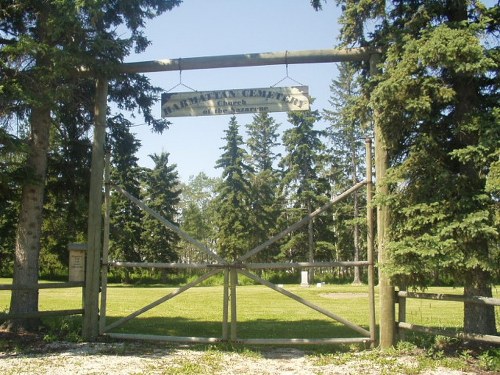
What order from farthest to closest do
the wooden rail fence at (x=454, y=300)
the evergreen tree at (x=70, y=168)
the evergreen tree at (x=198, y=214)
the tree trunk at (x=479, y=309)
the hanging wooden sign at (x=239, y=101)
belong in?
the evergreen tree at (x=198, y=214)
the evergreen tree at (x=70, y=168)
the hanging wooden sign at (x=239, y=101)
the tree trunk at (x=479, y=309)
the wooden rail fence at (x=454, y=300)

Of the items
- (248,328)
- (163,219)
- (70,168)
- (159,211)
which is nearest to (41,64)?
(70,168)

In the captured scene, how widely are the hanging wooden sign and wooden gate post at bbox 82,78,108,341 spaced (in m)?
1.30

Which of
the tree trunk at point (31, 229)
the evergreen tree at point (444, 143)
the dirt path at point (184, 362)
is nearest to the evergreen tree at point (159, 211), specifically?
the tree trunk at point (31, 229)

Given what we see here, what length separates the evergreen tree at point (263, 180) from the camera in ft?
157

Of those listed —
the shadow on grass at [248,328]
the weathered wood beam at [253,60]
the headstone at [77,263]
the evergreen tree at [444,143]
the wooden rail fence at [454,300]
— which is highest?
the weathered wood beam at [253,60]

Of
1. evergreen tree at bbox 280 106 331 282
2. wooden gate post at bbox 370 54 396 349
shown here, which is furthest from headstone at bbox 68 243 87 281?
evergreen tree at bbox 280 106 331 282

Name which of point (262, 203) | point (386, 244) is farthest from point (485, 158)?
point (262, 203)

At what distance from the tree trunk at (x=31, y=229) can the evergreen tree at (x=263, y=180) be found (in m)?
38.3

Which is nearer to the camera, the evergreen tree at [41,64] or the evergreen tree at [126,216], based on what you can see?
the evergreen tree at [41,64]

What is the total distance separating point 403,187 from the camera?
714 cm

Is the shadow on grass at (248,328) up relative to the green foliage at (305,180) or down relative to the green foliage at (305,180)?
down

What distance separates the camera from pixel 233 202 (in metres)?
46.3

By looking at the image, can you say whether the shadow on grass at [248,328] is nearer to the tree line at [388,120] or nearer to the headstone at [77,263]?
the headstone at [77,263]

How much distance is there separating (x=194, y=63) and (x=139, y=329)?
18.1 ft
